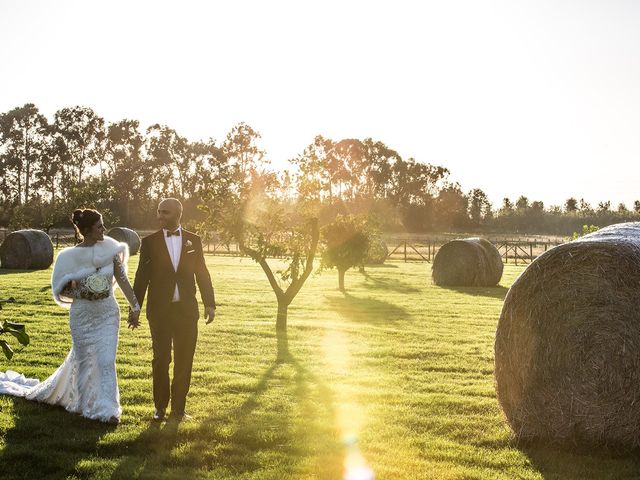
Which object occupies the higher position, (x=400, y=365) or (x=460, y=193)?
(x=460, y=193)

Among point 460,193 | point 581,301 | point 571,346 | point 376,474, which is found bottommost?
point 376,474

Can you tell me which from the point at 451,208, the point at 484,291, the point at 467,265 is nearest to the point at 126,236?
the point at 467,265

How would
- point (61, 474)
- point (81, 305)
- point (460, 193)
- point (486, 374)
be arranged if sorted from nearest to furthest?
point (61, 474) < point (81, 305) < point (486, 374) < point (460, 193)

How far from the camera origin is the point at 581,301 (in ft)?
26.9

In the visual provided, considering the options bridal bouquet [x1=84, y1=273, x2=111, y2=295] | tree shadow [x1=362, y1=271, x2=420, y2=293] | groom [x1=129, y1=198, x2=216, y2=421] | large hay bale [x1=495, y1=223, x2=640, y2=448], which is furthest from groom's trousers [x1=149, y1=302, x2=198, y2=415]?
tree shadow [x1=362, y1=271, x2=420, y2=293]

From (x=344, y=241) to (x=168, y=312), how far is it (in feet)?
61.5

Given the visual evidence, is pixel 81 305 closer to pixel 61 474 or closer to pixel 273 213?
pixel 61 474

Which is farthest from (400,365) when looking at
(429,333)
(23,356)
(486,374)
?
(23,356)

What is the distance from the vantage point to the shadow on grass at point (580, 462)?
23.6 ft

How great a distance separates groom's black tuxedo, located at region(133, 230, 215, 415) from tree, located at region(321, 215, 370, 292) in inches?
714

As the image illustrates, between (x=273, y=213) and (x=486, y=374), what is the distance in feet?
20.1

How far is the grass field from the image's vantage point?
7379 millimetres

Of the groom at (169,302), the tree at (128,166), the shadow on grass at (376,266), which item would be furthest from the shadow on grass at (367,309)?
the tree at (128,166)

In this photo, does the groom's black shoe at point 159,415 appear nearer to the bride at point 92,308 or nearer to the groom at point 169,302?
the groom at point 169,302
